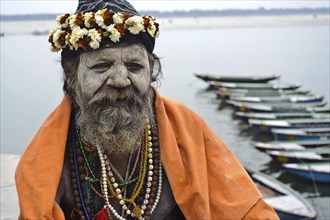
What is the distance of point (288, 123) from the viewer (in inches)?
669

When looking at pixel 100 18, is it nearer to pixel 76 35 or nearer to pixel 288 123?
pixel 76 35

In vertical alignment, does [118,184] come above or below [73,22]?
below

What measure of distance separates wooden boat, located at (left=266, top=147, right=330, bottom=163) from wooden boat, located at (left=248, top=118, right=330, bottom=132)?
3.30 metres

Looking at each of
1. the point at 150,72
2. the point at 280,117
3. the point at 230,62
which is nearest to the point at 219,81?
the point at 280,117

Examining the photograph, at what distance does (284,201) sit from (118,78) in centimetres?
794

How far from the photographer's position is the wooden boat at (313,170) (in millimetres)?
12102

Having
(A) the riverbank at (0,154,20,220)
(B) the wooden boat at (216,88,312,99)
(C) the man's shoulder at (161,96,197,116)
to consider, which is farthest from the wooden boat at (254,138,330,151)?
(C) the man's shoulder at (161,96,197,116)

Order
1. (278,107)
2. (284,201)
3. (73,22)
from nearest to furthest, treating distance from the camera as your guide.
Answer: (73,22), (284,201), (278,107)

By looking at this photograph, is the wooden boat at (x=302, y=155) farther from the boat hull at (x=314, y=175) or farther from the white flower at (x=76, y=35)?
the white flower at (x=76, y=35)

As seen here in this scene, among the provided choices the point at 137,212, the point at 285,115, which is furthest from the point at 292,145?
the point at 137,212

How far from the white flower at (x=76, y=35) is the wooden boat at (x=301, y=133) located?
13.9m

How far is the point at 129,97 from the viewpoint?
2.20 metres

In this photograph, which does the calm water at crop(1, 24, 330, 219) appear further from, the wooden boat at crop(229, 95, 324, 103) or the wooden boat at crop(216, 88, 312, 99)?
the wooden boat at crop(229, 95, 324, 103)

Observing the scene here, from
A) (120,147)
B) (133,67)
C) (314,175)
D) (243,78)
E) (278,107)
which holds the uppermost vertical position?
(133,67)
